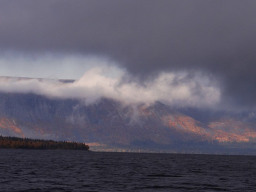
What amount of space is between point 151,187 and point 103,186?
9.70 meters

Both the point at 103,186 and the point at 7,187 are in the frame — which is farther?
the point at 103,186

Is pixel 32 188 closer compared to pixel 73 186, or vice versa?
pixel 32 188

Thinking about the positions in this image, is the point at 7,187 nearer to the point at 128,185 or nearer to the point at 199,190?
the point at 128,185

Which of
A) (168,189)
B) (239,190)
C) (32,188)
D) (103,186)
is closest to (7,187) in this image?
(32,188)

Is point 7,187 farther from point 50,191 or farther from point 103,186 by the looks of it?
point 103,186

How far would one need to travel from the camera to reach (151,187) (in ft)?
270

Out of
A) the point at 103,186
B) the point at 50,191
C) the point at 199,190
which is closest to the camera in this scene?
the point at 50,191

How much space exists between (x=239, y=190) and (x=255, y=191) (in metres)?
3.34

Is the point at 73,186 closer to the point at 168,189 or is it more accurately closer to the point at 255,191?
the point at 168,189

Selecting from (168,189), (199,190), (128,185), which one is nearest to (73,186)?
(128,185)

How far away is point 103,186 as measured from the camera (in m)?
84.1

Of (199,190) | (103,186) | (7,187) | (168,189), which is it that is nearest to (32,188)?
(7,187)

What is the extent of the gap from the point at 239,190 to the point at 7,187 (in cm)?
4413

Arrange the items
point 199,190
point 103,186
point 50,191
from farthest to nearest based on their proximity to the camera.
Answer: point 103,186 → point 199,190 → point 50,191
